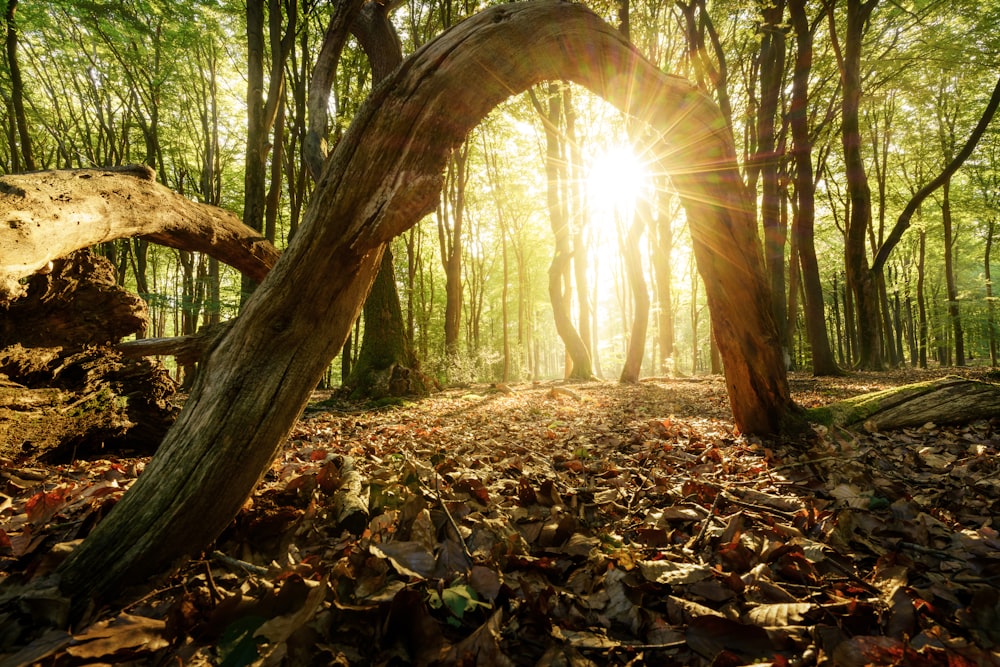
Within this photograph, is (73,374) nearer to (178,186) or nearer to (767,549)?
(767,549)

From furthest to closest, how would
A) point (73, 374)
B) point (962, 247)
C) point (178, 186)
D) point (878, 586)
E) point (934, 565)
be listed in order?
point (962, 247) → point (178, 186) → point (73, 374) → point (934, 565) → point (878, 586)

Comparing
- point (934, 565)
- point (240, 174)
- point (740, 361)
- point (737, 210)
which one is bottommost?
point (934, 565)

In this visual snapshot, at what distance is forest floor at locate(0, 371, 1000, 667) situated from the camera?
114 centimetres

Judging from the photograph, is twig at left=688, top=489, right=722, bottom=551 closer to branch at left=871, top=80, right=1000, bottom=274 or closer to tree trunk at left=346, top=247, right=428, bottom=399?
tree trunk at left=346, top=247, right=428, bottom=399

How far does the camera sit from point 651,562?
1.59m

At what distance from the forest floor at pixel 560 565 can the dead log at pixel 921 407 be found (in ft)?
2.72

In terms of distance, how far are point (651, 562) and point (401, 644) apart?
0.95 meters

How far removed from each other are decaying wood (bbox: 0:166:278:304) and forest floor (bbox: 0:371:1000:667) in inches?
42.0

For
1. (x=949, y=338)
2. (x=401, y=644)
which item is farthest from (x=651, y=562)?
(x=949, y=338)

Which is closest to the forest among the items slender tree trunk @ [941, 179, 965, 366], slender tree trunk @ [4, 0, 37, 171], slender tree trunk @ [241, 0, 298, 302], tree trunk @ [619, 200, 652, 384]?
slender tree trunk @ [241, 0, 298, 302]

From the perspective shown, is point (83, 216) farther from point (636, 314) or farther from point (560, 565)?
point (636, 314)

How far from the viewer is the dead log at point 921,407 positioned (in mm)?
3666

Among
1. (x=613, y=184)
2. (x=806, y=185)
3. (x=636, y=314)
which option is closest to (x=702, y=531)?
(x=806, y=185)

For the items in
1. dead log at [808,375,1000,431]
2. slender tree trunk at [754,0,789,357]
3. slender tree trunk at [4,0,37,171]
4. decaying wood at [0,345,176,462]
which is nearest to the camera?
decaying wood at [0,345,176,462]
